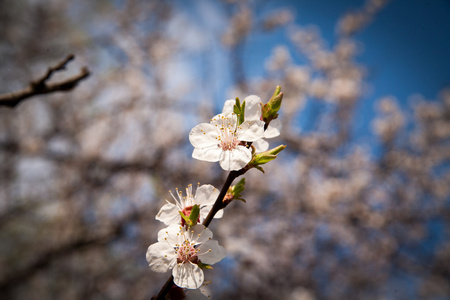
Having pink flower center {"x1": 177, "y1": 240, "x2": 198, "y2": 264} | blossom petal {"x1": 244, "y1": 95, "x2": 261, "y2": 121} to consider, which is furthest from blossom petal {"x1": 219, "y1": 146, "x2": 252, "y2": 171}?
pink flower center {"x1": 177, "y1": 240, "x2": 198, "y2": 264}

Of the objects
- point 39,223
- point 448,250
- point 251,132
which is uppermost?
point 39,223

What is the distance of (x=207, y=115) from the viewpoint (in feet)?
16.0

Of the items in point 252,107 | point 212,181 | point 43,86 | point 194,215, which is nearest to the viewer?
point 194,215

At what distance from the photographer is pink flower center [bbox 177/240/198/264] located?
27.1 inches

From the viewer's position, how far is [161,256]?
70 centimetres

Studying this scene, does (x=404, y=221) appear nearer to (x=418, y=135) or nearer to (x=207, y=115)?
(x=418, y=135)

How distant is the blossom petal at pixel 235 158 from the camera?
65cm

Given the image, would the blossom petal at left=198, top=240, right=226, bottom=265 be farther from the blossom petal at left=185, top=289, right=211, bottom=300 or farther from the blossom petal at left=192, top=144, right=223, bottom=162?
the blossom petal at left=192, top=144, right=223, bottom=162

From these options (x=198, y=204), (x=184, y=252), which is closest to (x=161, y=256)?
(x=184, y=252)

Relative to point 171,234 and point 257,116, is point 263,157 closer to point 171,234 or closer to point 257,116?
point 257,116

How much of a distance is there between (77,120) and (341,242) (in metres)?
5.72

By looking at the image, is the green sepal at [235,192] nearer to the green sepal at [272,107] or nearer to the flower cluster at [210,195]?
the flower cluster at [210,195]

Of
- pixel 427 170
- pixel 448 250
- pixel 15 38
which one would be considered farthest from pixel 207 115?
pixel 448 250

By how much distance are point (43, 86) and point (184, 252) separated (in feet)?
2.84
